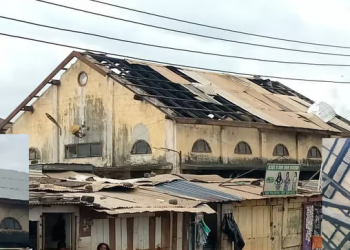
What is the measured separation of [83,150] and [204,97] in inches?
209

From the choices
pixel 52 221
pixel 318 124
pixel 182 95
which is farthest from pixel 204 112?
pixel 52 221

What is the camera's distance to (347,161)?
6.48 meters

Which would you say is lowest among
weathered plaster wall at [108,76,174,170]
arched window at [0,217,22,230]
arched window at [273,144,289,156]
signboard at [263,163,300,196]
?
signboard at [263,163,300,196]

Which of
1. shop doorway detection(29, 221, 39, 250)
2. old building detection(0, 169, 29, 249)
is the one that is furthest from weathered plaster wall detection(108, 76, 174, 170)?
old building detection(0, 169, 29, 249)

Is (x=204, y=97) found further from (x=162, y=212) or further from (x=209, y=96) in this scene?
(x=162, y=212)

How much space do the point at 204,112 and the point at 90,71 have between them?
16.3ft

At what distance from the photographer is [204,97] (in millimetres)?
24719

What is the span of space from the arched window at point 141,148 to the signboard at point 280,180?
6.62 metres

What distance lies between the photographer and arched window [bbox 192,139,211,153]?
892 inches

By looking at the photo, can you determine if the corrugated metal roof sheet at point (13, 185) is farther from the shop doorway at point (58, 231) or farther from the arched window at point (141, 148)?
the arched window at point (141, 148)

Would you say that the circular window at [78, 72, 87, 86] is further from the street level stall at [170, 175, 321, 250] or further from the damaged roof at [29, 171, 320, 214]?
the damaged roof at [29, 171, 320, 214]

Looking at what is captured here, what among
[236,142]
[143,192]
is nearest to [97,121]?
[236,142]

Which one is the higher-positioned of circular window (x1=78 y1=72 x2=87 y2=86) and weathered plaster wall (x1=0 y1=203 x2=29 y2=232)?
circular window (x1=78 y1=72 x2=87 y2=86)

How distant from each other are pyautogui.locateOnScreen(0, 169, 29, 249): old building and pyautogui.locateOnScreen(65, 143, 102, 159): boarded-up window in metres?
18.1
